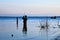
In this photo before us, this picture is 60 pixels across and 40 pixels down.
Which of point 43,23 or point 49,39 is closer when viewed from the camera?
point 49,39

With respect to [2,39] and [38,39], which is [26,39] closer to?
[38,39]

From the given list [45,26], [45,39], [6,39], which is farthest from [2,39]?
[45,26]

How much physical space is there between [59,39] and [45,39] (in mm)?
1193

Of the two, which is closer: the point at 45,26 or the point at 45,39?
the point at 45,39

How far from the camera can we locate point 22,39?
15016 mm

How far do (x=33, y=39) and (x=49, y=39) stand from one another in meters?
1.34

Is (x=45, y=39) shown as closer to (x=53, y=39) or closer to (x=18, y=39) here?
(x=53, y=39)

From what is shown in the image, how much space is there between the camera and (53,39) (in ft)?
48.8

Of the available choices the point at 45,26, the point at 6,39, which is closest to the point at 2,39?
the point at 6,39

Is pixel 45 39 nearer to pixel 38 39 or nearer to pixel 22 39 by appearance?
pixel 38 39

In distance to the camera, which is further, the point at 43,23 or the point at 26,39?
the point at 43,23

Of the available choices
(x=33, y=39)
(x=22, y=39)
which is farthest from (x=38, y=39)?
(x=22, y=39)

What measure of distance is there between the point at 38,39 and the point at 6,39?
268 centimetres

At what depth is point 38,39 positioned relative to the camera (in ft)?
49.4
